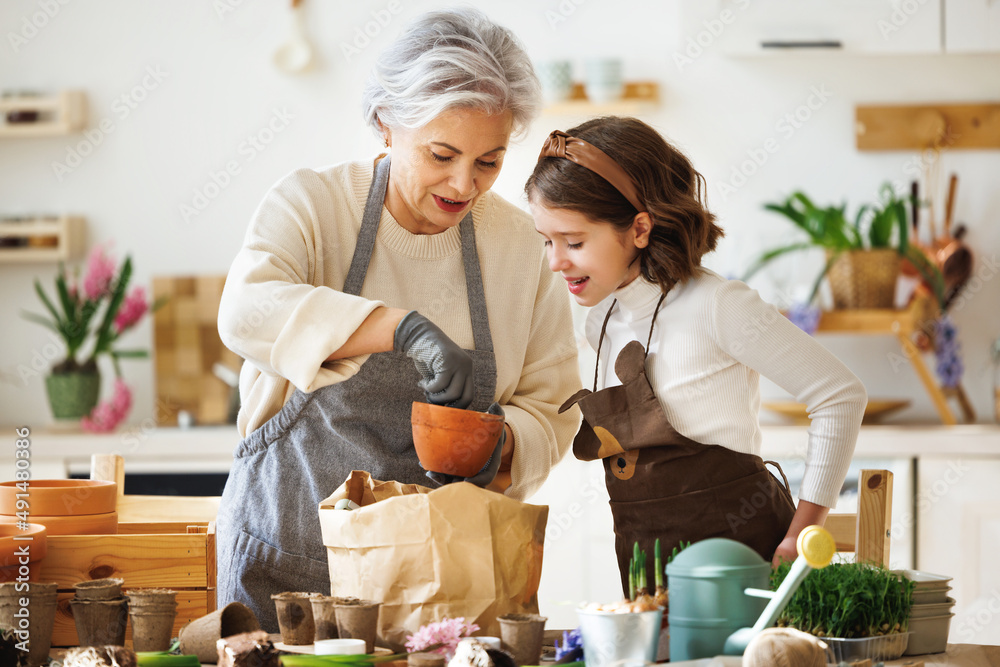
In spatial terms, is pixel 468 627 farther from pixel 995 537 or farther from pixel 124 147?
pixel 124 147

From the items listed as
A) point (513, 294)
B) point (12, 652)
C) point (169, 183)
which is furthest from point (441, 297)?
point (169, 183)

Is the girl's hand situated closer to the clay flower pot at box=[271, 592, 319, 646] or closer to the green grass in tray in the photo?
the green grass in tray

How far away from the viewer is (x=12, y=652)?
83 cm

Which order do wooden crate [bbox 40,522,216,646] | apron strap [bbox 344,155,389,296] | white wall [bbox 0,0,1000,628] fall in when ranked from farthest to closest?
white wall [bbox 0,0,1000,628] → apron strap [bbox 344,155,389,296] → wooden crate [bbox 40,522,216,646]

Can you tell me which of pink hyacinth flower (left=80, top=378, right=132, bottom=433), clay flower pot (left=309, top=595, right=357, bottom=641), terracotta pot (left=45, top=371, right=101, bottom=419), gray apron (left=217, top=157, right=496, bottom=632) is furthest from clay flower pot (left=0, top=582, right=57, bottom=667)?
terracotta pot (left=45, top=371, right=101, bottom=419)

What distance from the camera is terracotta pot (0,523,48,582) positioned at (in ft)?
3.10

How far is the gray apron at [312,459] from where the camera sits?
1.28 m

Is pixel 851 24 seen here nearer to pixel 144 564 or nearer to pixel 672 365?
pixel 672 365

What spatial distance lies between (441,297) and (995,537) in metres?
2.06

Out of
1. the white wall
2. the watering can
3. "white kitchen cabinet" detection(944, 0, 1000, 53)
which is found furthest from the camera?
the white wall

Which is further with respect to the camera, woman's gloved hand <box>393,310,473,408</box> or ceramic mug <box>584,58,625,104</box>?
ceramic mug <box>584,58,625,104</box>

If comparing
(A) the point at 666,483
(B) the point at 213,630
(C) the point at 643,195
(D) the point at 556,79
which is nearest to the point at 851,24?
(D) the point at 556,79

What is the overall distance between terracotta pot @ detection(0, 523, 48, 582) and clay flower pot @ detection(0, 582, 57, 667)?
0.16 feet

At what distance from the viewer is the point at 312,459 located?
1315 mm
